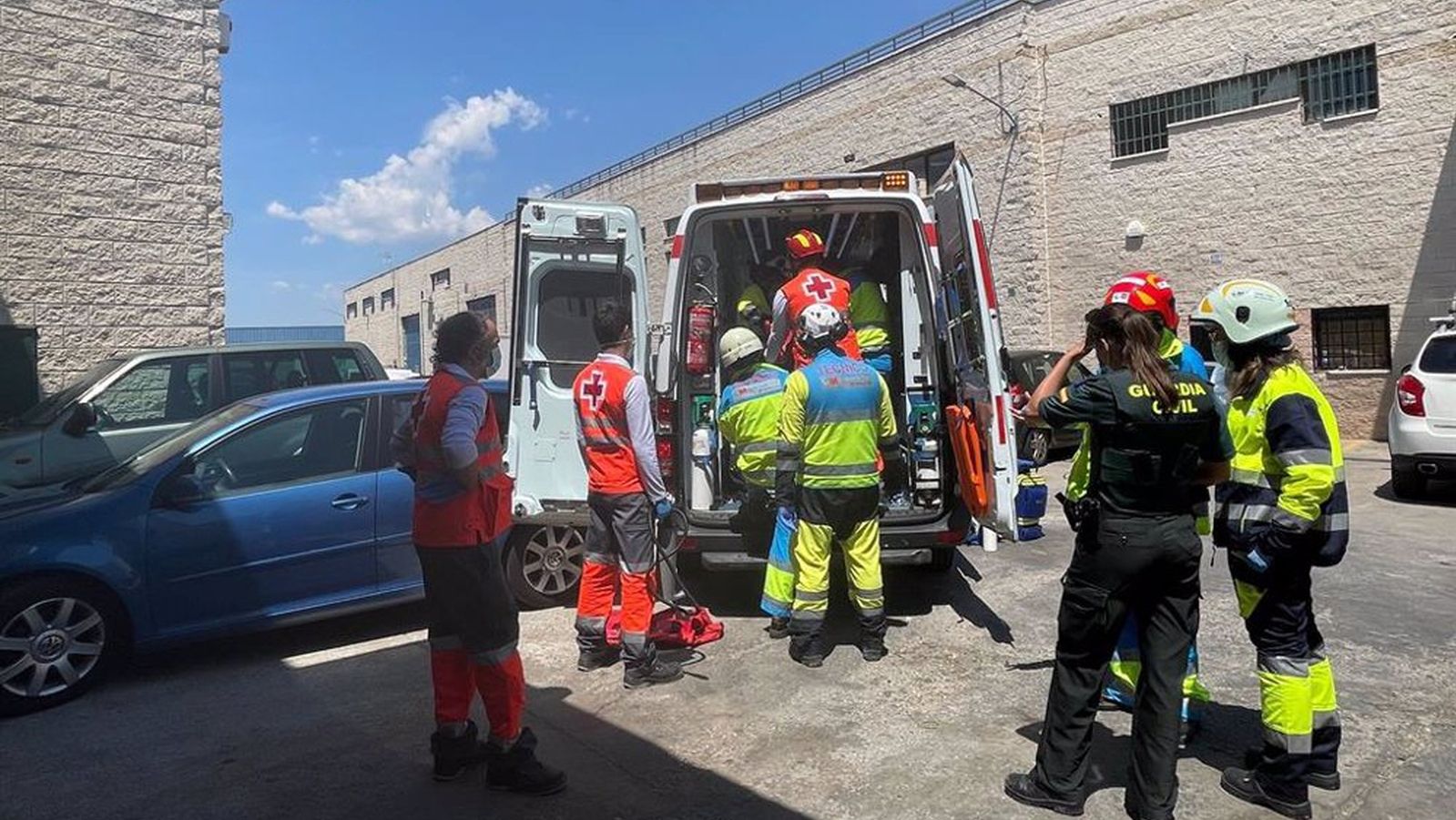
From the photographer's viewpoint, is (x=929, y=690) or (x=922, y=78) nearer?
(x=929, y=690)

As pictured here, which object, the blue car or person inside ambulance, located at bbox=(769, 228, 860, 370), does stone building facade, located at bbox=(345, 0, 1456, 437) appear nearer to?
person inside ambulance, located at bbox=(769, 228, 860, 370)

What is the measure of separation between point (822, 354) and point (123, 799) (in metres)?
3.60

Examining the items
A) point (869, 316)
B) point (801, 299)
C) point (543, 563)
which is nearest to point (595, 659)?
point (543, 563)

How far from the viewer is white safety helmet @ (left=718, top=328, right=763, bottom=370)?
18.4 feet

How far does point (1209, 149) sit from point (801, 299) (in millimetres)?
12628

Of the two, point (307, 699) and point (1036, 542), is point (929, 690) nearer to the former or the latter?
point (307, 699)

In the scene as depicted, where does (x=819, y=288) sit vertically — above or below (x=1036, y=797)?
above

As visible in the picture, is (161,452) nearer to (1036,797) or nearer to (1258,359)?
(1036,797)

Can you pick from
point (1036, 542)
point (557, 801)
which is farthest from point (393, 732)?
point (1036, 542)

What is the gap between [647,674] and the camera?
14.9 feet

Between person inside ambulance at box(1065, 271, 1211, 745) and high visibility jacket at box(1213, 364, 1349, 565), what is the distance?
8.5 inches

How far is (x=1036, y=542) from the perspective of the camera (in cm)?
748

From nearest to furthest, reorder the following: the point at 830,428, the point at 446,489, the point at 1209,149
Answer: the point at 446,489, the point at 830,428, the point at 1209,149

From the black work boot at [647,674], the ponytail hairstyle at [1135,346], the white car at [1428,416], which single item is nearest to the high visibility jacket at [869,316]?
the black work boot at [647,674]
